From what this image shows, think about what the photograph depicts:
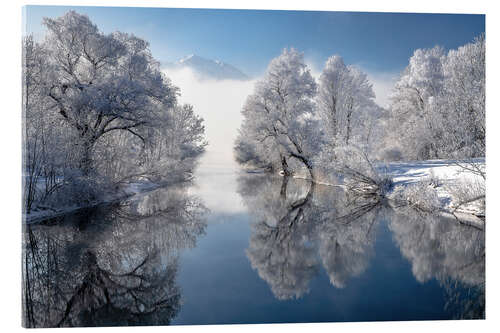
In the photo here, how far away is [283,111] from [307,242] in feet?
50.1

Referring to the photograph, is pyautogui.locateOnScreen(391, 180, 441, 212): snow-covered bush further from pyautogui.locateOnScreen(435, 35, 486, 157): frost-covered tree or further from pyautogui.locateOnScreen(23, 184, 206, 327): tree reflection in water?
pyautogui.locateOnScreen(23, 184, 206, 327): tree reflection in water

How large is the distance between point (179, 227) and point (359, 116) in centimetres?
1841

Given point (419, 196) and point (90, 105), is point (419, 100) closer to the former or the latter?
point (419, 196)

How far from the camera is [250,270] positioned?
5262 mm

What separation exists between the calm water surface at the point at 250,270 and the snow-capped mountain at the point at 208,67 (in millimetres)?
3988

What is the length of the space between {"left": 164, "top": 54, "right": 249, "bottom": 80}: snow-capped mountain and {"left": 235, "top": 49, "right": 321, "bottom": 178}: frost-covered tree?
10471mm

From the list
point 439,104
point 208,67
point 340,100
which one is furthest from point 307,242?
point 340,100

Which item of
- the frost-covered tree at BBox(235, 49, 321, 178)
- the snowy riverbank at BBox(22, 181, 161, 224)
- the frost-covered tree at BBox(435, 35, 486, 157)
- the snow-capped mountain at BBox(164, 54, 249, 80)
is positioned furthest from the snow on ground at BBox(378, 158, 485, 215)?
the snowy riverbank at BBox(22, 181, 161, 224)

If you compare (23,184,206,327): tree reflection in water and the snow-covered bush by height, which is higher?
the snow-covered bush

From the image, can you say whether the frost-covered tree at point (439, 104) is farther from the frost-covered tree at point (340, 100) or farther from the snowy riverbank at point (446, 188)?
the frost-covered tree at point (340, 100)

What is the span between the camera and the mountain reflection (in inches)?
196

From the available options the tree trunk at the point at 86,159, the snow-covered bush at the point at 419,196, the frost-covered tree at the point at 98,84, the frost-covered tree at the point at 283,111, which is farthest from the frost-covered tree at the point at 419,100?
the tree trunk at the point at 86,159

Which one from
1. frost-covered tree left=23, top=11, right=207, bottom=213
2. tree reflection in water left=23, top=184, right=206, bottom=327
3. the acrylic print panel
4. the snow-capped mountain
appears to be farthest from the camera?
frost-covered tree left=23, top=11, right=207, bottom=213

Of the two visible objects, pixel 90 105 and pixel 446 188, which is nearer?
pixel 446 188
